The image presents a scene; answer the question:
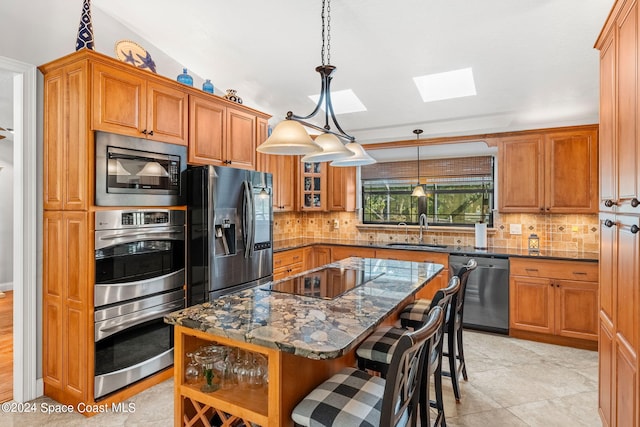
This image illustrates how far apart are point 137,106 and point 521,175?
4032mm

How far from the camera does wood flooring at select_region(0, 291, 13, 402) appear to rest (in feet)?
8.63

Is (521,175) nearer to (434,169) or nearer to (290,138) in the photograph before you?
(434,169)

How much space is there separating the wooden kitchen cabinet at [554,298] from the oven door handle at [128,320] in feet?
11.4

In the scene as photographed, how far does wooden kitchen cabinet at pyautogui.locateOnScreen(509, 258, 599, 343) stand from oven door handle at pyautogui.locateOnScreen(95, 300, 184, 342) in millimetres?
3460

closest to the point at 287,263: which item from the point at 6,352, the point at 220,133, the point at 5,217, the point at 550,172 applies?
the point at 220,133

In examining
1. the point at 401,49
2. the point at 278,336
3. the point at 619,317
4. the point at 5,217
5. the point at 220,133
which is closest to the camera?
the point at 278,336

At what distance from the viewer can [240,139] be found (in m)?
3.52

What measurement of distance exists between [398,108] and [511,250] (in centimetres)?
217

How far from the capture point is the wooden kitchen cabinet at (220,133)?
304 cm

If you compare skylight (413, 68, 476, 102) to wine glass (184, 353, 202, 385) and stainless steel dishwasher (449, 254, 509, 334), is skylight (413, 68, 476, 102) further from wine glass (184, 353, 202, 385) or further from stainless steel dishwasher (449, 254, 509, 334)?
wine glass (184, 353, 202, 385)

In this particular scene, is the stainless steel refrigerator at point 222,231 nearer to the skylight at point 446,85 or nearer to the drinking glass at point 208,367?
the drinking glass at point 208,367

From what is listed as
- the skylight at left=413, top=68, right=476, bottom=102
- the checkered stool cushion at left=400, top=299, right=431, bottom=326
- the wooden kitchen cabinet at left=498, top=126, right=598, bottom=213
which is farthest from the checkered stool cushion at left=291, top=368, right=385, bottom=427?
the wooden kitchen cabinet at left=498, top=126, right=598, bottom=213

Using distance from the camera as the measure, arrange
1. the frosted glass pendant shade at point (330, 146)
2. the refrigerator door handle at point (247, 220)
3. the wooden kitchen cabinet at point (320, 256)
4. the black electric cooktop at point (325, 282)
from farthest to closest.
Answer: the wooden kitchen cabinet at point (320, 256)
the refrigerator door handle at point (247, 220)
the frosted glass pendant shade at point (330, 146)
the black electric cooktop at point (325, 282)

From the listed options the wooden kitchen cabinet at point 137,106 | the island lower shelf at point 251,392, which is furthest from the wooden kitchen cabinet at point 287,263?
the island lower shelf at point 251,392
